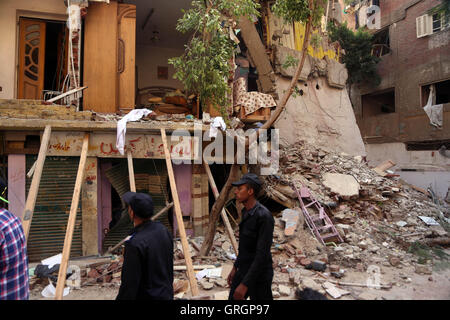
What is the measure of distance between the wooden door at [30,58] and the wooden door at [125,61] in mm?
1978

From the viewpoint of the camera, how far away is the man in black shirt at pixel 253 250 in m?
2.91

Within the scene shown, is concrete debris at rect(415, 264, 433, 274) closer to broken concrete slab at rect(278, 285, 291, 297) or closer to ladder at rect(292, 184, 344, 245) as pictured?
ladder at rect(292, 184, 344, 245)

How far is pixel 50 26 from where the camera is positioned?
28.7 ft

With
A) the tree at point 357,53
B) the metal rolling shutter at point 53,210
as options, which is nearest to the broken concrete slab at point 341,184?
the metal rolling shutter at point 53,210

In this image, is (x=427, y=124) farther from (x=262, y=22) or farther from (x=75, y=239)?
(x=75, y=239)

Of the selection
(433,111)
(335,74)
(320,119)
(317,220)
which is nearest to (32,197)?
(317,220)

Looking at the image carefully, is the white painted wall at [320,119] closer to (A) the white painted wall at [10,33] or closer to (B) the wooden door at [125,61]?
(B) the wooden door at [125,61]

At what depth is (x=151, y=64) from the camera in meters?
11.7

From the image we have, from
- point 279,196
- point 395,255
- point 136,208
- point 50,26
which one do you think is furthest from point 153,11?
point 395,255

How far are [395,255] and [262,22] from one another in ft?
30.5

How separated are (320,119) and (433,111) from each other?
731 cm

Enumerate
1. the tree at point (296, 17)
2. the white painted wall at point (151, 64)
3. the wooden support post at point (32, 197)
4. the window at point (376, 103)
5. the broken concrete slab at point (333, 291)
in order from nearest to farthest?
the wooden support post at point (32, 197)
the broken concrete slab at point (333, 291)
the tree at point (296, 17)
the white painted wall at point (151, 64)
the window at point (376, 103)

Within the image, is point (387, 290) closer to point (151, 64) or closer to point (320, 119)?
point (320, 119)

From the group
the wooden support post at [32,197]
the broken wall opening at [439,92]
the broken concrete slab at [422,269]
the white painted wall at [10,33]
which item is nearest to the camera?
the wooden support post at [32,197]
